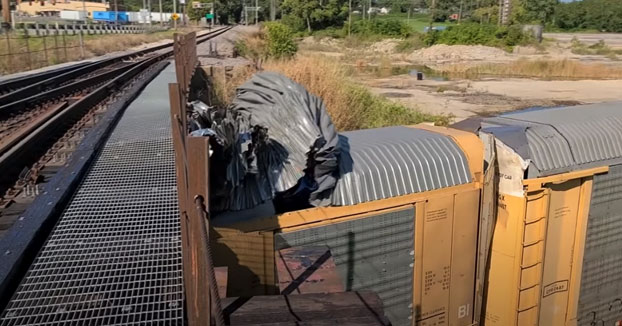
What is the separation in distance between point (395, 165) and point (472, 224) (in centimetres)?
124

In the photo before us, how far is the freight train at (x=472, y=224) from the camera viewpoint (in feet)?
17.0

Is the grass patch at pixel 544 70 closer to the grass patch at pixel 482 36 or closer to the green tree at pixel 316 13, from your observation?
the grass patch at pixel 482 36

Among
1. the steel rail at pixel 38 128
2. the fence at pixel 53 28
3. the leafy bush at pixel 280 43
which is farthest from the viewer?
the fence at pixel 53 28

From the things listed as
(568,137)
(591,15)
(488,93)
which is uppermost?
(591,15)

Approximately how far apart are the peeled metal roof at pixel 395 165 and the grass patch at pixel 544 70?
38515 mm

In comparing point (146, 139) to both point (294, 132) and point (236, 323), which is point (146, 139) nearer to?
point (294, 132)

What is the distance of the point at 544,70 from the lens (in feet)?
145

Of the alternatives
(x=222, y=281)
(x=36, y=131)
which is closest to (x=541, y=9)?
(x=36, y=131)

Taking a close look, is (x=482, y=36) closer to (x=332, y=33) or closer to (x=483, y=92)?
(x=332, y=33)

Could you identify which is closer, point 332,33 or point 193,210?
point 193,210

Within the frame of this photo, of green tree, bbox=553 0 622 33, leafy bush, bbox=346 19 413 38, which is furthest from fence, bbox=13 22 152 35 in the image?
green tree, bbox=553 0 622 33

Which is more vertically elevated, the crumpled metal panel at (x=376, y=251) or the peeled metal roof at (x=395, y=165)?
the peeled metal roof at (x=395, y=165)

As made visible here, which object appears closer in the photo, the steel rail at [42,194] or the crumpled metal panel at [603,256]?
the steel rail at [42,194]

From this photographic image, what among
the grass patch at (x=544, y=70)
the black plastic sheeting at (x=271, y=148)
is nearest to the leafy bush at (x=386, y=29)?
the grass patch at (x=544, y=70)
